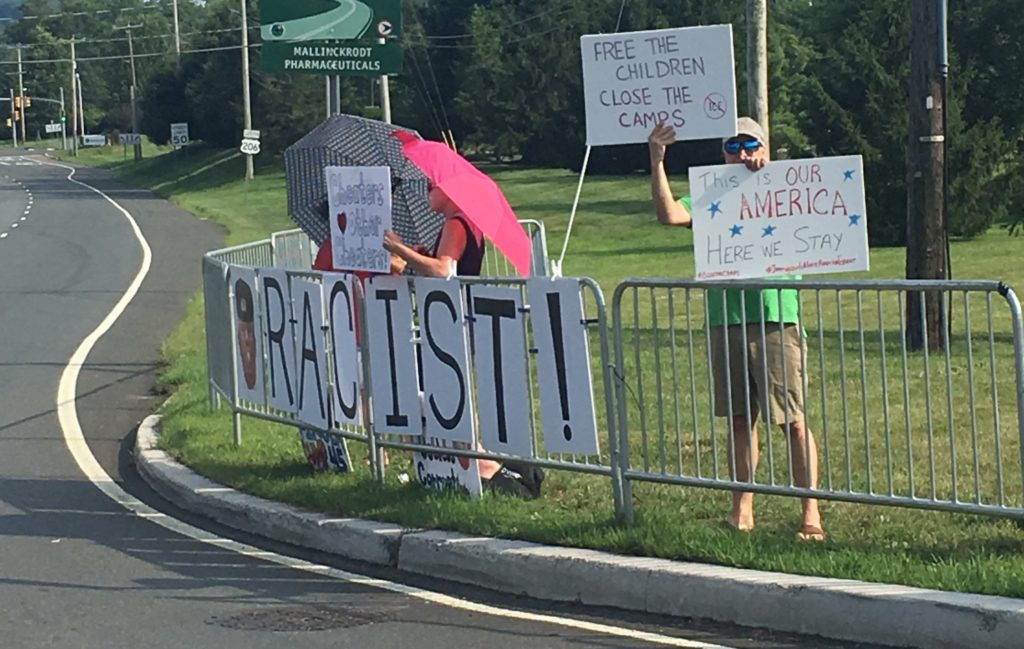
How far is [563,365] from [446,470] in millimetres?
1210

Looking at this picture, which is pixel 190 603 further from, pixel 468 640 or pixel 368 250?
pixel 368 250

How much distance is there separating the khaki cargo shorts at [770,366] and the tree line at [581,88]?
12.9 m

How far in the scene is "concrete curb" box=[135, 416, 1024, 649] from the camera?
6.05 meters

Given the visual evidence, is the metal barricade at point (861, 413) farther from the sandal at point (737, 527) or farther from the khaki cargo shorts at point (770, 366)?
the sandal at point (737, 527)

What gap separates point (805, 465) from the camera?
24.3ft

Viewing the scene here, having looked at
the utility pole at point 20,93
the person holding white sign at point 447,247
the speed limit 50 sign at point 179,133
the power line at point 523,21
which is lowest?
the person holding white sign at point 447,247

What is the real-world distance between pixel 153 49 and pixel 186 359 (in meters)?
141

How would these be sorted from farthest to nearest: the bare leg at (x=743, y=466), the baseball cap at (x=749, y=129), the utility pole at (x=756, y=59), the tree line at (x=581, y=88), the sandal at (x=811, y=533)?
the tree line at (x=581, y=88) → the utility pole at (x=756, y=59) → the baseball cap at (x=749, y=129) → the bare leg at (x=743, y=466) → the sandal at (x=811, y=533)

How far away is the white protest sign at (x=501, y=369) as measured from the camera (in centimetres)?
793

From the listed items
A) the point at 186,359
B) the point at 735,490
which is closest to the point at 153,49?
the point at 186,359

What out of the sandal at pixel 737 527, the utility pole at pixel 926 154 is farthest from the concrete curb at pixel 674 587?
the utility pole at pixel 926 154

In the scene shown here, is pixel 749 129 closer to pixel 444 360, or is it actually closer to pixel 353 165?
pixel 444 360

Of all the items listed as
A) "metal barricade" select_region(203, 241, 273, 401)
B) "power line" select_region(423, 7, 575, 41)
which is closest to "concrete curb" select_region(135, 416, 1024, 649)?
"metal barricade" select_region(203, 241, 273, 401)

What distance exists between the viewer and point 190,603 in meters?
7.18
